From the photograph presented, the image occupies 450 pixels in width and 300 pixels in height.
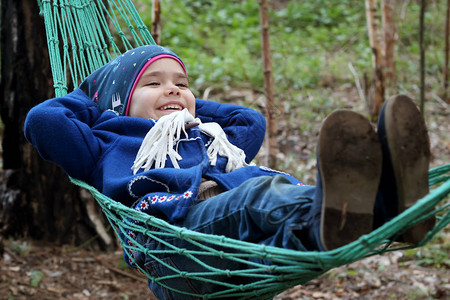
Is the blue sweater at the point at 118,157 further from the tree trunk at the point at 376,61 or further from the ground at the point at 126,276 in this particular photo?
the tree trunk at the point at 376,61

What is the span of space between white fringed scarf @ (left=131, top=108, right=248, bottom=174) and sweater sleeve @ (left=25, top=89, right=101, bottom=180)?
0.16 metres

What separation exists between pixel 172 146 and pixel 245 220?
1.55 ft

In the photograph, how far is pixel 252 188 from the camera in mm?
1350

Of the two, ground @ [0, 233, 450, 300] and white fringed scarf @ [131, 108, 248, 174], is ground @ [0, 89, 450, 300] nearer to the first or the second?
ground @ [0, 233, 450, 300]

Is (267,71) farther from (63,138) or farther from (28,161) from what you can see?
(63,138)

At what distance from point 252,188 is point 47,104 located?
0.78 m

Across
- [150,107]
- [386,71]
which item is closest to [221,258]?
[150,107]

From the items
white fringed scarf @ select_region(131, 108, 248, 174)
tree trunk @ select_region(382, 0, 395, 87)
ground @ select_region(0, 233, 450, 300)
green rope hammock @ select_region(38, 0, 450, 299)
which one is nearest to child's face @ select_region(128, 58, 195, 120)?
white fringed scarf @ select_region(131, 108, 248, 174)

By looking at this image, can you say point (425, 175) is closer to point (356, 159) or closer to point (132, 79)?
point (356, 159)

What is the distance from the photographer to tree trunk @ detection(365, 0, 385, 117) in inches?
165

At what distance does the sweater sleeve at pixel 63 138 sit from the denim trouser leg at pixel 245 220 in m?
0.38

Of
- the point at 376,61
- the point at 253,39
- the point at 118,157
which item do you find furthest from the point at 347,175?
the point at 253,39

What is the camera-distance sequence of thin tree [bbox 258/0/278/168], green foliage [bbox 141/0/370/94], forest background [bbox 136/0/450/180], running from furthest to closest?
green foliage [bbox 141/0/370/94] → forest background [bbox 136/0/450/180] → thin tree [bbox 258/0/278/168]

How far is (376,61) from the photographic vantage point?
429cm
